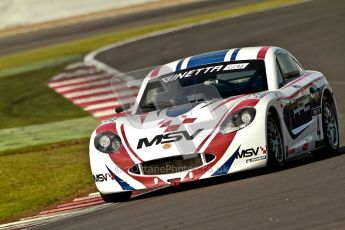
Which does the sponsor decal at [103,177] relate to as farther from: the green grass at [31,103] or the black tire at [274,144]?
the green grass at [31,103]

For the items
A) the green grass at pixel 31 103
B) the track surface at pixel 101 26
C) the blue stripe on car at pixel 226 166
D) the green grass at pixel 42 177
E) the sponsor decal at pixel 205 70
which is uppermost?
the sponsor decal at pixel 205 70

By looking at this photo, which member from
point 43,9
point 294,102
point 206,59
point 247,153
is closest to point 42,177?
point 206,59

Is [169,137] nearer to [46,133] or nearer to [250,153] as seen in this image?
[250,153]

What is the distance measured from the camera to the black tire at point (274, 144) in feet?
32.8

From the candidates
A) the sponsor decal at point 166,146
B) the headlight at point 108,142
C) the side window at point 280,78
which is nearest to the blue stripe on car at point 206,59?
the side window at point 280,78

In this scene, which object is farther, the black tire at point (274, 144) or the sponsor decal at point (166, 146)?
the black tire at point (274, 144)

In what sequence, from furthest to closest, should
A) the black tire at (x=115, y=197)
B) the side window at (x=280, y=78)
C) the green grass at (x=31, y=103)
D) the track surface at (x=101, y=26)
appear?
the track surface at (x=101, y=26) < the green grass at (x=31, y=103) < the side window at (x=280, y=78) < the black tire at (x=115, y=197)

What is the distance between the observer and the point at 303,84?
1136 centimetres

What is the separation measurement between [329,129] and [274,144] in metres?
1.60

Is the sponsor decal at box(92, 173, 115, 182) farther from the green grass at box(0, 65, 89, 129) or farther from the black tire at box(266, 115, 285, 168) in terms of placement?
the green grass at box(0, 65, 89, 129)

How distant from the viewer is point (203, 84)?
35.8 feet

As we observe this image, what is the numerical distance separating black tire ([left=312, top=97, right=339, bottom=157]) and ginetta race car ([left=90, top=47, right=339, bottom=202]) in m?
0.01

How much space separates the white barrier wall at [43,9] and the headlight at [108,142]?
28621 millimetres

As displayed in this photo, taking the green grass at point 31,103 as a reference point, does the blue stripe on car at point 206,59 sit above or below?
above
